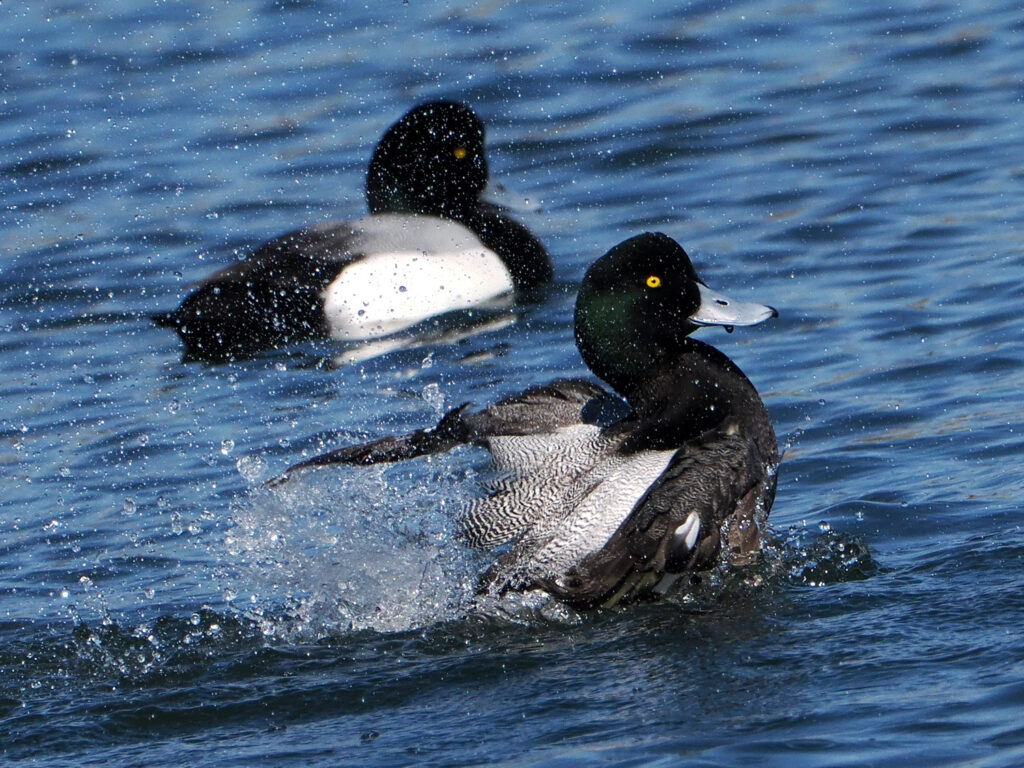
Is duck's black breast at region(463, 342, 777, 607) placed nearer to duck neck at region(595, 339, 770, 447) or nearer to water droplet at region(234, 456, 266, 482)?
duck neck at region(595, 339, 770, 447)

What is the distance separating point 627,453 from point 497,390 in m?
2.09

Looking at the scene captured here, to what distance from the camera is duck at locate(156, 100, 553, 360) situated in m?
8.27

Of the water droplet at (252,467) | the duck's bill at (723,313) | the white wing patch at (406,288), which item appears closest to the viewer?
the duck's bill at (723,313)

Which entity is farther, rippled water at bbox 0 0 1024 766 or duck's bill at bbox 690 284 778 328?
duck's bill at bbox 690 284 778 328

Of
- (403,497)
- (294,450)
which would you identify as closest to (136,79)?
(294,450)

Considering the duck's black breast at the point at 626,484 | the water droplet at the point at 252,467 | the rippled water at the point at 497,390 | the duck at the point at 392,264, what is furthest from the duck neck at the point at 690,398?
the duck at the point at 392,264

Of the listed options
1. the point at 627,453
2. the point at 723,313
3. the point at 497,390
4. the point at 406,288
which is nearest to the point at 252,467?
the point at 497,390

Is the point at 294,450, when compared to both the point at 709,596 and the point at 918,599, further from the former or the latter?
the point at 918,599

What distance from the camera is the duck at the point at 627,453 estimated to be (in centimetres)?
510

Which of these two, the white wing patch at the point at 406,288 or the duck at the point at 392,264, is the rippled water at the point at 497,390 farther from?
the white wing patch at the point at 406,288

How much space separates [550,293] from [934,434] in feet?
8.92

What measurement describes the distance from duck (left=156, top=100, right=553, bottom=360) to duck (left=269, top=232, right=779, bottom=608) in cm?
250

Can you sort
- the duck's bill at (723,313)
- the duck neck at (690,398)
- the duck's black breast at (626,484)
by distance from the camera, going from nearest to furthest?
the duck's black breast at (626,484)
the duck neck at (690,398)
the duck's bill at (723,313)

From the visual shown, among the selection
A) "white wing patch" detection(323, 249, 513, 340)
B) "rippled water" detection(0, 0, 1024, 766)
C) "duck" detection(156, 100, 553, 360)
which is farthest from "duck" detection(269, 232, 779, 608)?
"white wing patch" detection(323, 249, 513, 340)
